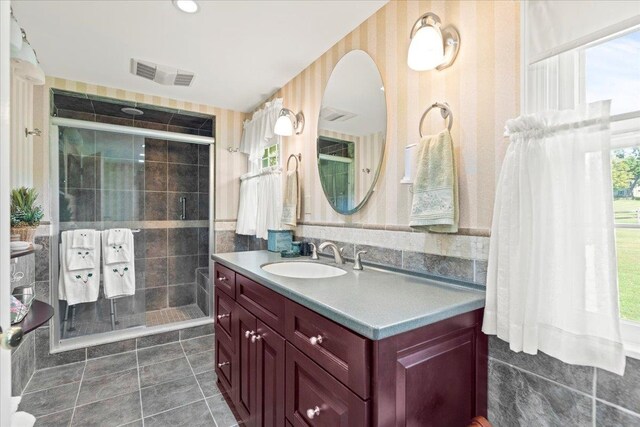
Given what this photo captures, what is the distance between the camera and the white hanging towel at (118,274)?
2.76 metres

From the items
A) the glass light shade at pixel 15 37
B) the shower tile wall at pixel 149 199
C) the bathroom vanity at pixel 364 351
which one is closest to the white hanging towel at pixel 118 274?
the shower tile wall at pixel 149 199

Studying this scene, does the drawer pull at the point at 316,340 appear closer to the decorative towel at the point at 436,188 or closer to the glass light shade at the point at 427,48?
the decorative towel at the point at 436,188

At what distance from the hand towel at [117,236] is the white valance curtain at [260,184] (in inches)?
41.0

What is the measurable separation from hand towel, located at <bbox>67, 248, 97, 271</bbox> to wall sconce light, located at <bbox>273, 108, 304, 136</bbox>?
1958 millimetres

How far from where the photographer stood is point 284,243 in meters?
2.36

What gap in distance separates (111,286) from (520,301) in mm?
3151

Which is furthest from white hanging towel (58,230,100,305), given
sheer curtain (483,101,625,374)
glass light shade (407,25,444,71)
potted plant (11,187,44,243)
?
sheer curtain (483,101,625,374)

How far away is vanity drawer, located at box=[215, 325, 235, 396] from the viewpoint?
184 cm

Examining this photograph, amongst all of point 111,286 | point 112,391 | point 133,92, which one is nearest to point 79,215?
point 111,286

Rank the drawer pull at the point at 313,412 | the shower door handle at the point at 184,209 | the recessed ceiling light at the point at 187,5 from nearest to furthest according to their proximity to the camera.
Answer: the drawer pull at the point at 313,412 → the recessed ceiling light at the point at 187,5 → the shower door handle at the point at 184,209

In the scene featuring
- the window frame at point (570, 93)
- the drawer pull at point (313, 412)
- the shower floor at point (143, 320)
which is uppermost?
the window frame at point (570, 93)

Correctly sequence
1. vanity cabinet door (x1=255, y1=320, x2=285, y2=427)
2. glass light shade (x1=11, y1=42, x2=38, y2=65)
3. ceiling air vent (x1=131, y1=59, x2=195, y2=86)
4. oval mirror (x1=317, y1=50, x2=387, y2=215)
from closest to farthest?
glass light shade (x1=11, y1=42, x2=38, y2=65) → vanity cabinet door (x1=255, y1=320, x2=285, y2=427) → oval mirror (x1=317, y1=50, x2=387, y2=215) → ceiling air vent (x1=131, y1=59, x2=195, y2=86)

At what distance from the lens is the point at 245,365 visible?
160cm

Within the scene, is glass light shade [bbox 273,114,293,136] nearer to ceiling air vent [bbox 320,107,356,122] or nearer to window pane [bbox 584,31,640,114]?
ceiling air vent [bbox 320,107,356,122]
